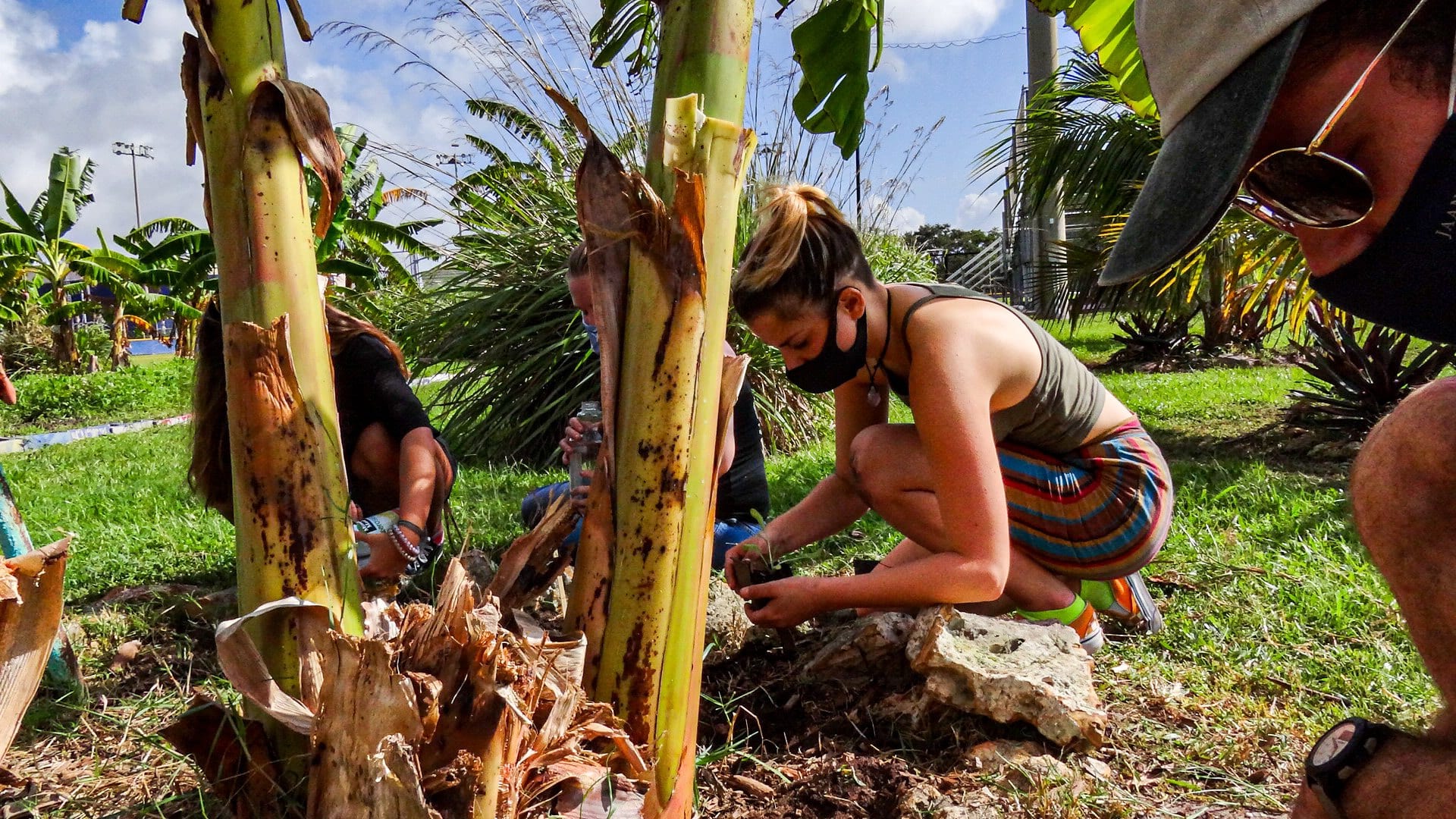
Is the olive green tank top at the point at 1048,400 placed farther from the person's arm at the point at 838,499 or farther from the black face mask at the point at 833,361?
the person's arm at the point at 838,499

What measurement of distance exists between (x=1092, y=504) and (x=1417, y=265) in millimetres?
1471

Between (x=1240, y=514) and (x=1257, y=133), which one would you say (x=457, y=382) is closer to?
(x=1240, y=514)

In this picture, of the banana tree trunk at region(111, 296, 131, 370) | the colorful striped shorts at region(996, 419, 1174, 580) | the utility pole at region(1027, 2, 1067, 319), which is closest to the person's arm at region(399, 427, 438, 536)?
the colorful striped shorts at region(996, 419, 1174, 580)

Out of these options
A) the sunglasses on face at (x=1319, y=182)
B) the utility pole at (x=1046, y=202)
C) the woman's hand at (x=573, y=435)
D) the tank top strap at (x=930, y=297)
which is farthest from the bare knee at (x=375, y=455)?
the utility pole at (x=1046, y=202)

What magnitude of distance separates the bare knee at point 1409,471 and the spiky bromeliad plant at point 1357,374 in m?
4.36

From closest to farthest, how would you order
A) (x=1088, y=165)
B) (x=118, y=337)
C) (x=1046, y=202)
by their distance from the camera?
(x=1088, y=165) → (x=1046, y=202) → (x=118, y=337)

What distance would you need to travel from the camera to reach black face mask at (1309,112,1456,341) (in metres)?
1.00

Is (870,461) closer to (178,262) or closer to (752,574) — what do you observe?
(752,574)

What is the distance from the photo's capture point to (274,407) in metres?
1.31

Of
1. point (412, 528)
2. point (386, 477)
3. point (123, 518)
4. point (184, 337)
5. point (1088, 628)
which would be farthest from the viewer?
point (184, 337)

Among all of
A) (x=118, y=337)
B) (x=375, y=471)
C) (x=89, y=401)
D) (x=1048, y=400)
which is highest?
(x=118, y=337)

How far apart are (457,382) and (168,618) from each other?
3296 millimetres

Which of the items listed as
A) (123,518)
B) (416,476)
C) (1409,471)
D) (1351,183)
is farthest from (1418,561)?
(123,518)

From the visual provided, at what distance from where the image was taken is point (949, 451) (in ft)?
6.51
